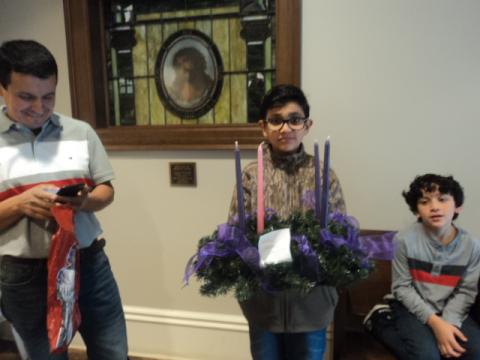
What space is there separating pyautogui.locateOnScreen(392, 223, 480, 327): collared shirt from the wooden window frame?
2.43ft

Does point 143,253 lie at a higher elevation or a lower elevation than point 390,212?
lower

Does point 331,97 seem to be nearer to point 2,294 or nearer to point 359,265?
point 359,265

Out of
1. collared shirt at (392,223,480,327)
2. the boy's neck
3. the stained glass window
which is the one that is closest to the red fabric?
the stained glass window

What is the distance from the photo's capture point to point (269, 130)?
41.9 inches

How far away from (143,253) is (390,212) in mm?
1176

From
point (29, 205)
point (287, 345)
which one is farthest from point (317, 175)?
point (29, 205)

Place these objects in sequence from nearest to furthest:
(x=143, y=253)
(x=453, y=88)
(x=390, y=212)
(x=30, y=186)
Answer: (x=30, y=186) → (x=453, y=88) → (x=390, y=212) → (x=143, y=253)

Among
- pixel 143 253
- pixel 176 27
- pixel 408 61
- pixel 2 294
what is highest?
pixel 176 27

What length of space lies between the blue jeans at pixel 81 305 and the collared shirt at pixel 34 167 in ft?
0.20

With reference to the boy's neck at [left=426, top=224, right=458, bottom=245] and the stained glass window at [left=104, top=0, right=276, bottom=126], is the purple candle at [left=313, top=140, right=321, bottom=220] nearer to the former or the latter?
the boy's neck at [left=426, top=224, right=458, bottom=245]

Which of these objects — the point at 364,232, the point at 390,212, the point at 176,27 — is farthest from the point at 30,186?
the point at 390,212

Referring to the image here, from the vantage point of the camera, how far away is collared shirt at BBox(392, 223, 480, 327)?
126cm

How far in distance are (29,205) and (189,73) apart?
102cm

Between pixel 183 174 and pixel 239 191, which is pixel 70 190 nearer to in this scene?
pixel 239 191
